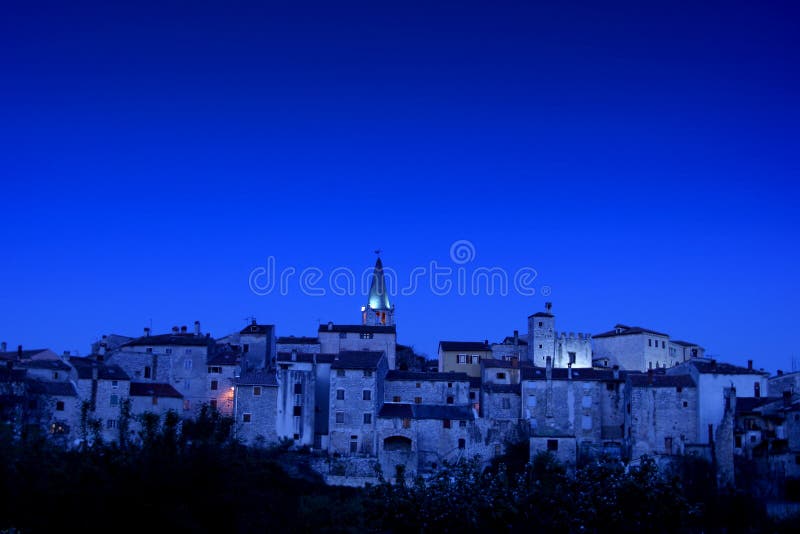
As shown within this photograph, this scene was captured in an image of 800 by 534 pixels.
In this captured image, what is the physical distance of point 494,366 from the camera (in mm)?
67688

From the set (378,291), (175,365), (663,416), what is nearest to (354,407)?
(175,365)

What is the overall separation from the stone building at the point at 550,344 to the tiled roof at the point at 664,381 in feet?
58.0

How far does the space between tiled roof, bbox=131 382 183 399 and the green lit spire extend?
42.0 m

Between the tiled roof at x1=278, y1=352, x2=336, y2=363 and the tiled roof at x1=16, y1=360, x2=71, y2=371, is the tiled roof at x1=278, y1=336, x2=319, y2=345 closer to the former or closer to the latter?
the tiled roof at x1=278, y1=352, x2=336, y2=363

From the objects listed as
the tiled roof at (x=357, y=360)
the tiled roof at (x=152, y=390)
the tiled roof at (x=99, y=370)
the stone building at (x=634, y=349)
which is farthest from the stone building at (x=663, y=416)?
the tiled roof at (x=99, y=370)

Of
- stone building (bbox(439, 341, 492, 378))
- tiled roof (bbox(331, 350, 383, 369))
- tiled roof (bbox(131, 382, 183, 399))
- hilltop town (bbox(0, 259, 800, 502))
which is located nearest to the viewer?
hilltop town (bbox(0, 259, 800, 502))

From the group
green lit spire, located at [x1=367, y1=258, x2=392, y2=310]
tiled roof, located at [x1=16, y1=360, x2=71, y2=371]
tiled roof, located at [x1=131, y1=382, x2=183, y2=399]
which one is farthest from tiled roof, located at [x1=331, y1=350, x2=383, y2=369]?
green lit spire, located at [x1=367, y1=258, x2=392, y2=310]

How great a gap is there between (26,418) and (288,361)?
17.2 m

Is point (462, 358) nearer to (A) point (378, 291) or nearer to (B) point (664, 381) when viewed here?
(B) point (664, 381)

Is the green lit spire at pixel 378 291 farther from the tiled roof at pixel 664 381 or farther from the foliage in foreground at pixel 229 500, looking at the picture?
the foliage in foreground at pixel 229 500

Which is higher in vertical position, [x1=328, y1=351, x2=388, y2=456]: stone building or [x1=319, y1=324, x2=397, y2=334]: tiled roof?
[x1=319, y1=324, x2=397, y2=334]: tiled roof

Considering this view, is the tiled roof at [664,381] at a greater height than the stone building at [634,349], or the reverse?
the stone building at [634,349]

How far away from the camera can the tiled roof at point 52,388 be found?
57.7 metres

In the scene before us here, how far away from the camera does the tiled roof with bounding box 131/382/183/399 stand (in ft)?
203
